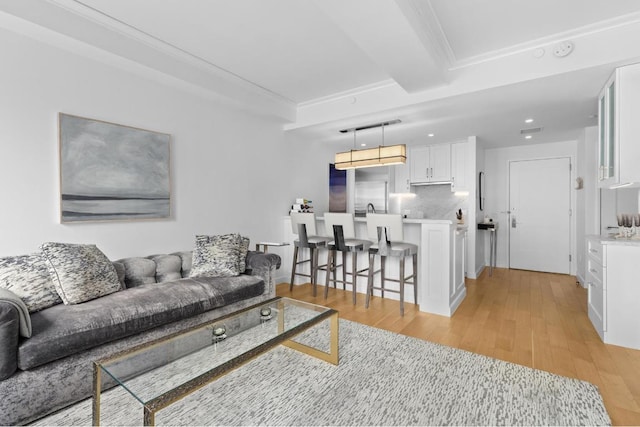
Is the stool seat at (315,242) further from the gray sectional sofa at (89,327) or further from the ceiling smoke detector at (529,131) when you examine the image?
the ceiling smoke detector at (529,131)

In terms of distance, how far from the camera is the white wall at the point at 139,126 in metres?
2.44

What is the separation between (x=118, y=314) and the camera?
2082 millimetres

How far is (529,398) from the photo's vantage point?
75.0 inches

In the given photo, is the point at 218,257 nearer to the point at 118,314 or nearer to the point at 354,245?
the point at 118,314

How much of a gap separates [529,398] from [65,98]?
4.13m

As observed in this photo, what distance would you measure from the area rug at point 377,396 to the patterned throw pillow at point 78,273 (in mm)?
750

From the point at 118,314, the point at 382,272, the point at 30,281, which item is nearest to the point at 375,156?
the point at 382,272

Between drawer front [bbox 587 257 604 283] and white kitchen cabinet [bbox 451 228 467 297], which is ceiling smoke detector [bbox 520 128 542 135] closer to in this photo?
white kitchen cabinet [bbox 451 228 467 297]

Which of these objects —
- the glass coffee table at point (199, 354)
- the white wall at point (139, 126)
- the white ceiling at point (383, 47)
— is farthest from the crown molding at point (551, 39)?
the glass coffee table at point (199, 354)

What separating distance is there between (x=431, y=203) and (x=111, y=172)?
17.5 ft

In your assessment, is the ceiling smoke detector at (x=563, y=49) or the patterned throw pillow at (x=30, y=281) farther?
the ceiling smoke detector at (x=563, y=49)

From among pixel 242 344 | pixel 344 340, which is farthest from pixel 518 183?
pixel 242 344

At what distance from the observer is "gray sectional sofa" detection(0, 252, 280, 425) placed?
1634 mm

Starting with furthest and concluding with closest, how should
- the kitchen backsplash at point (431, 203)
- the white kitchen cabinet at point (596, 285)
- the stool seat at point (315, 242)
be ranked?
the kitchen backsplash at point (431, 203)
the stool seat at point (315, 242)
the white kitchen cabinet at point (596, 285)
